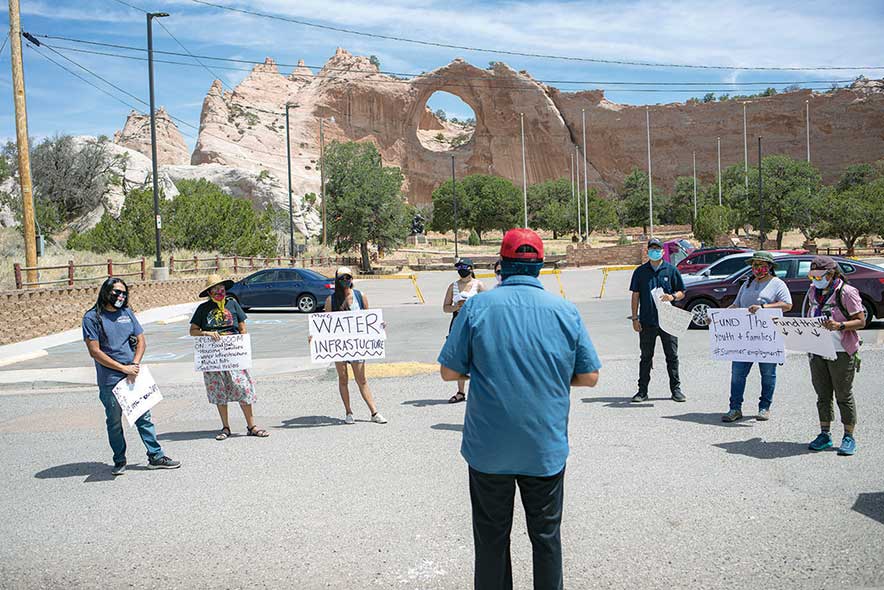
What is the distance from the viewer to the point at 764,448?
7.29 metres

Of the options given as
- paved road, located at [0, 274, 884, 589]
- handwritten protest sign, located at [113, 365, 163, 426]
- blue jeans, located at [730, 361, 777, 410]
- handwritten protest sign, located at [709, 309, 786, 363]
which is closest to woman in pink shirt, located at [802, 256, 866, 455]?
paved road, located at [0, 274, 884, 589]

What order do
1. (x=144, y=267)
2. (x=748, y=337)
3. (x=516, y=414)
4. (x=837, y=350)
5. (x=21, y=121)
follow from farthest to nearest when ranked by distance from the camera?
(x=144, y=267) → (x=21, y=121) → (x=748, y=337) → (x=837, y=350) → (x=516, y=414)

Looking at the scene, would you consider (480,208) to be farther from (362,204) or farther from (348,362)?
(348,362)

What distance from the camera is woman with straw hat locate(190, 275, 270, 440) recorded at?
8.40m

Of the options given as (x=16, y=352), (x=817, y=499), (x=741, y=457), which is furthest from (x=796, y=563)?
(x=16, y=352)

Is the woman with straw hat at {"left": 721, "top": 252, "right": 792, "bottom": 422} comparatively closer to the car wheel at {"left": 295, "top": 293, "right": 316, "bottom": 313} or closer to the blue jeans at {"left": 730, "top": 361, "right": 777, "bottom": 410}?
the blue jeans at {"left": 730, "top": 361, "right": 777, "bottom": 410}

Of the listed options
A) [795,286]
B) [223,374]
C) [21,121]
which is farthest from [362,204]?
[223,374]

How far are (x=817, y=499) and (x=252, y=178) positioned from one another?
81458 millimetres

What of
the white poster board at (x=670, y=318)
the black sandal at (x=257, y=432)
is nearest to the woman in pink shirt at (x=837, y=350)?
the white poster board at (x=670, y=318)

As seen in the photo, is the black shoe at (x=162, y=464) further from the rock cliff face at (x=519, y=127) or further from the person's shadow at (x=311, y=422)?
the rock cliff face at (x=519, y=127)

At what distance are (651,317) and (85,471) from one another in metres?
6.53

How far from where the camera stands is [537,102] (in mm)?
121000

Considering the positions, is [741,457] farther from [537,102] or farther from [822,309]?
[537,102]

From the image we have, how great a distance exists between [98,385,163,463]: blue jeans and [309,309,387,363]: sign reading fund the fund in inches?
86.6
